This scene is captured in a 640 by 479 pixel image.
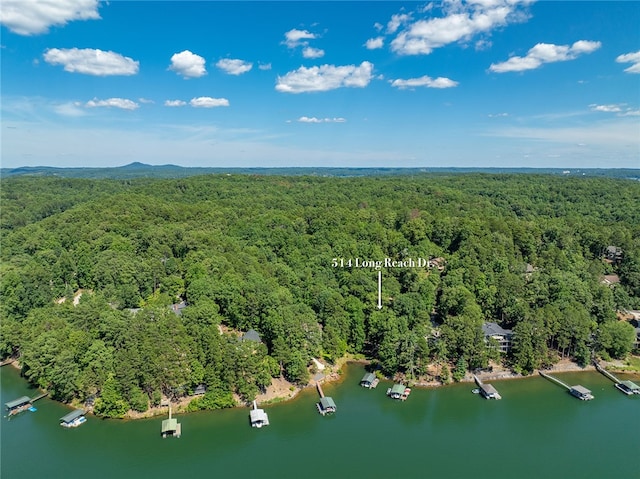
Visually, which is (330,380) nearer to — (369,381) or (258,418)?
(369,381)

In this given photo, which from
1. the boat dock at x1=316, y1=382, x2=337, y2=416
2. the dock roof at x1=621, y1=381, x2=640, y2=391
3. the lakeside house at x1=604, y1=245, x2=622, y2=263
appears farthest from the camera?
the lakeside house at x1=604, y1=245, x2=622, y2=263

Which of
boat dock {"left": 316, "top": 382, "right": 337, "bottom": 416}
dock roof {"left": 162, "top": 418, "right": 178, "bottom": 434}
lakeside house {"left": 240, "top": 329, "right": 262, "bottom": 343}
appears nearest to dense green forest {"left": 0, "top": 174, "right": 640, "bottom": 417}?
lakeside house {"left": 240, "top": 329, "right": 262, "bottom": 343}

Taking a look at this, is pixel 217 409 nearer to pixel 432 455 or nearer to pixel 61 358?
pixel 61 358

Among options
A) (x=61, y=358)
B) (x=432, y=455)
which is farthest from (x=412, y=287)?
(x=61, y=358)

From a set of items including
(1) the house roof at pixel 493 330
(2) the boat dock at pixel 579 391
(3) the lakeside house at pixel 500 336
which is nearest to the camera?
(2) the boat dock at pixel 579 391

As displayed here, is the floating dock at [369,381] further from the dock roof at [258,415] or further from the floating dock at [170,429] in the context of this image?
the floating dock at [170,429]

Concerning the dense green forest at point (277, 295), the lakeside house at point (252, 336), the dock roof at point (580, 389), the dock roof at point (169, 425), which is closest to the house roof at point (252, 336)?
the lakeside house at point (252, 336)

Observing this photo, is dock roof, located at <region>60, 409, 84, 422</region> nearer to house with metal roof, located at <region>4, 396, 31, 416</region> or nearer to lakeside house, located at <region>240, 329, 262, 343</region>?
house with metal roof, located at <region>4, 396, 31, 416</region>
